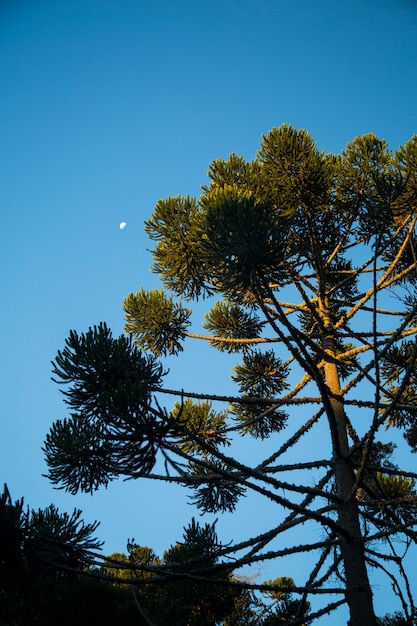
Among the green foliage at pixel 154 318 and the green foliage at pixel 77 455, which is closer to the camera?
the green foliage at pixel 77 455

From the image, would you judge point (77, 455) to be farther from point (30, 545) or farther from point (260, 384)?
point (260, 384)

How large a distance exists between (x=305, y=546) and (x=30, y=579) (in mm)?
2580

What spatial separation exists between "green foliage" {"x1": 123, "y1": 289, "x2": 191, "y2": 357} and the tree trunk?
307cm

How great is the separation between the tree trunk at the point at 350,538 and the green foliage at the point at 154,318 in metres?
3.07

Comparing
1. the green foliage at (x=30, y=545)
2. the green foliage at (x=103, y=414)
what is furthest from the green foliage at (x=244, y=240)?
the green foliage at (x=30, y=545)

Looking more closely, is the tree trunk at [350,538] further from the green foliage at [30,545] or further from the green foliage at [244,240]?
the green foliage at [30,545]

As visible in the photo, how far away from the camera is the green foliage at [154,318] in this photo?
7.72 metres

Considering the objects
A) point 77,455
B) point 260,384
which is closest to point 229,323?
point 260,384

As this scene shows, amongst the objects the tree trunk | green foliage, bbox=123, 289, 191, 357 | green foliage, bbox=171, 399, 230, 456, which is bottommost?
the tree trunk

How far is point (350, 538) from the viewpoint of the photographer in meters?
4.46

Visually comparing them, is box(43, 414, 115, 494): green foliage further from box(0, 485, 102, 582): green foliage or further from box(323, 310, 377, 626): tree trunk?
box(323, 310, 377, 626): tree trunk

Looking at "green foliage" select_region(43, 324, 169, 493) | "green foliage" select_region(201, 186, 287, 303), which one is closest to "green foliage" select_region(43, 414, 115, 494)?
"green foliage" select_region(43, 324, 169, 493)

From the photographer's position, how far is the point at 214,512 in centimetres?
684

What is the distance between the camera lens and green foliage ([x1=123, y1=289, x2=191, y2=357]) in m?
7.72
